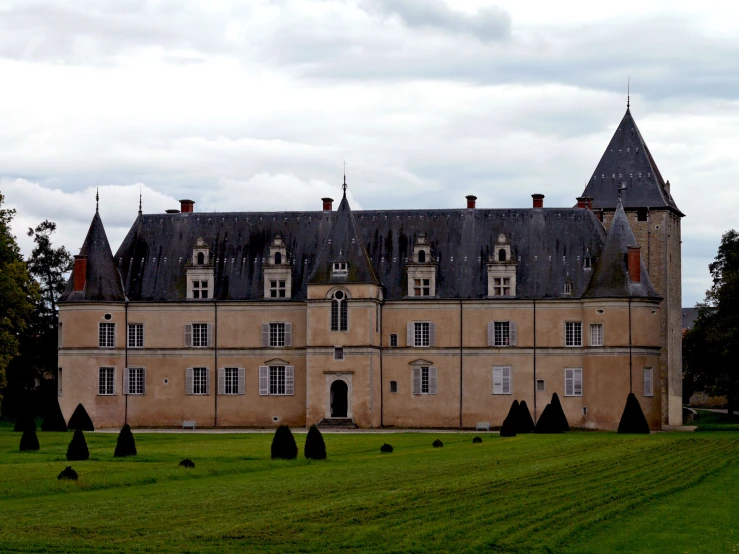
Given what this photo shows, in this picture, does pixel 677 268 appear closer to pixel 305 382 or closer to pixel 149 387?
pixel 305 382

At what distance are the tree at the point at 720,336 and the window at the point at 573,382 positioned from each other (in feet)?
22.9

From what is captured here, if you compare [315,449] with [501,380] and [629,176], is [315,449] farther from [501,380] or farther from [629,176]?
[629,176]

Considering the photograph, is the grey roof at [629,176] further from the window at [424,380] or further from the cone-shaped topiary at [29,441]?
the cone-shaped topiary at [29,441]

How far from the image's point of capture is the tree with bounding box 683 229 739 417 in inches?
2466

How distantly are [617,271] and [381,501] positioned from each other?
39953 millimetres

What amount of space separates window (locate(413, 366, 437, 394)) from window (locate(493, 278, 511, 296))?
5288 mm

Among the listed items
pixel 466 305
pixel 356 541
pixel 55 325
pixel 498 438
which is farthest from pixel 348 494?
pixel 55 325

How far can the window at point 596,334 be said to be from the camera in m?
65.1

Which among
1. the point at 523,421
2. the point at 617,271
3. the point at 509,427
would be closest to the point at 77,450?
the point at 509,427

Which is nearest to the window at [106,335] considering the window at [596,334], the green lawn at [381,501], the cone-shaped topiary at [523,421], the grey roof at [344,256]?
the grey roof at [344,256]

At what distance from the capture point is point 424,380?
67.4 m

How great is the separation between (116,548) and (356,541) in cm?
413

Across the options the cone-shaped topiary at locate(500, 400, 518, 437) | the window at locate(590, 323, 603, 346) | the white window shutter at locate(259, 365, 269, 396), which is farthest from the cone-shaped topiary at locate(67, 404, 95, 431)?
the window at locate(590, 323, 603, 346)

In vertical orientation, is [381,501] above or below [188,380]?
below
